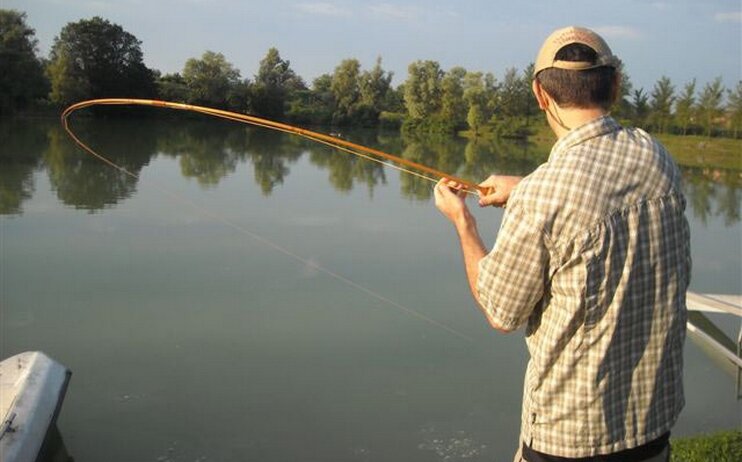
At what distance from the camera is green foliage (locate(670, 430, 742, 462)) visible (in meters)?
3.49

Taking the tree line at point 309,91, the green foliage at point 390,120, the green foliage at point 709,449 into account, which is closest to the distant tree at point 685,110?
the tree line at point 309,91

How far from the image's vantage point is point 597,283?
1315 millimetres

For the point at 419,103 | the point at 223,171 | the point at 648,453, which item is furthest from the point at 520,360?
the point at 419,103

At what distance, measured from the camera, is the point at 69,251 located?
8.06 m

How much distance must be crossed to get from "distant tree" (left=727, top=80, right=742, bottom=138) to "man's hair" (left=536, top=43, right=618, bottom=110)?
4356 centimetres

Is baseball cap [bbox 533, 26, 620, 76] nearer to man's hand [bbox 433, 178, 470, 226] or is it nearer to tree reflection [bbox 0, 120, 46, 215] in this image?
man's hand [bbox 433, 178, 470, 226]

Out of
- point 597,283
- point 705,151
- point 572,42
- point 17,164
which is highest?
point 572,42

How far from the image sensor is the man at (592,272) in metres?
1.30

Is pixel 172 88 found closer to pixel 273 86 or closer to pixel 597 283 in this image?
pixel 273 86

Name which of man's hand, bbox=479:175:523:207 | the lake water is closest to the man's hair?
man's hand, bbox=479:175:523:207

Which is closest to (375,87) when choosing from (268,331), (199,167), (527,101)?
(527,101)

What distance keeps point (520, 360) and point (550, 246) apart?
4461 millimetres

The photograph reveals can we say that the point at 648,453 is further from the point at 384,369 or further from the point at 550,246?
the point at 384,369

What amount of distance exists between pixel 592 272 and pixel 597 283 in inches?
1.0
